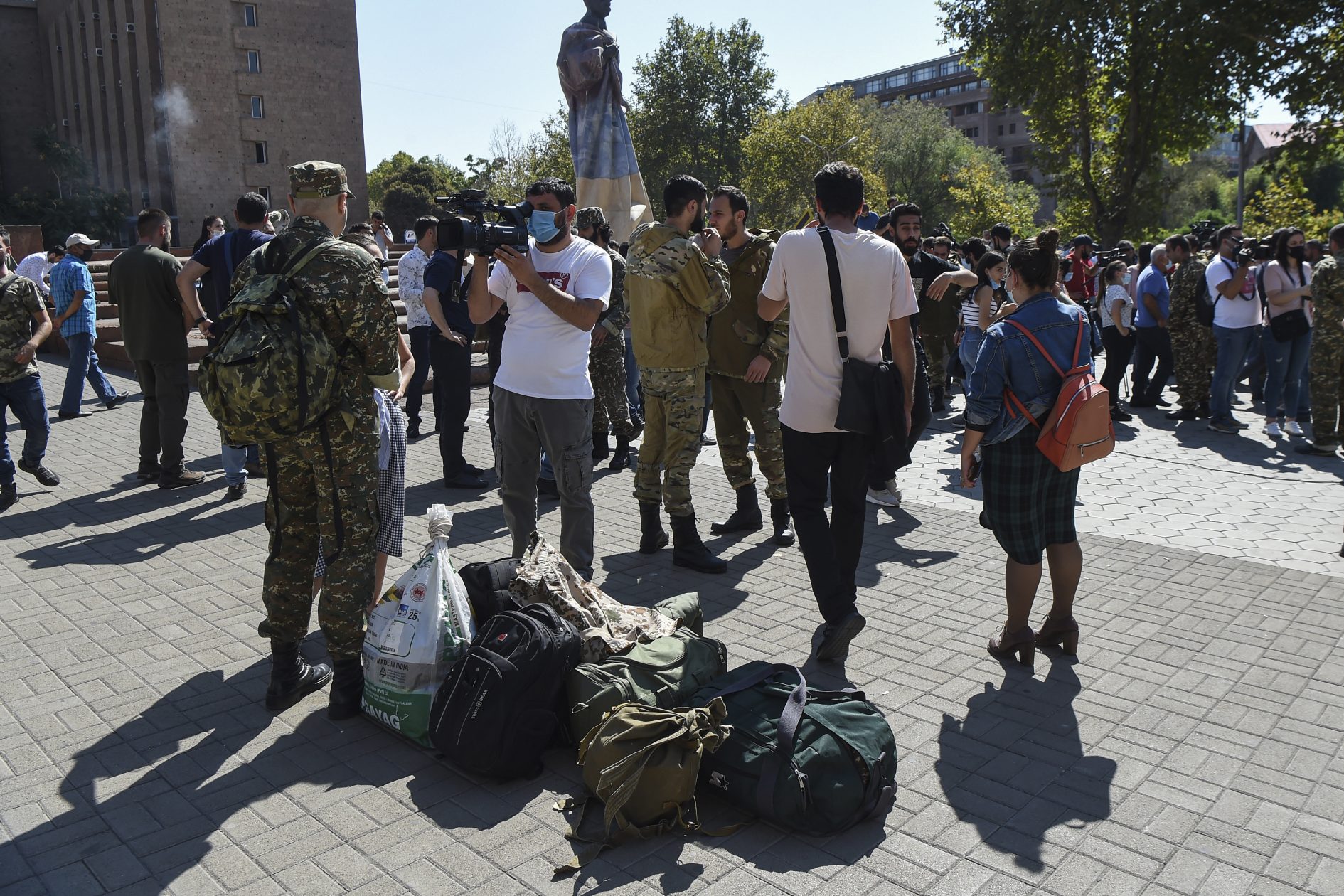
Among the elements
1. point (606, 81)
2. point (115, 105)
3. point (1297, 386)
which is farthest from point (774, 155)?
point (1297, 386)

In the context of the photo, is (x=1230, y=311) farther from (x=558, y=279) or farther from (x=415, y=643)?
(x=415, y=643)

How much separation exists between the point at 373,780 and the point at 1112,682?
318 centimetres

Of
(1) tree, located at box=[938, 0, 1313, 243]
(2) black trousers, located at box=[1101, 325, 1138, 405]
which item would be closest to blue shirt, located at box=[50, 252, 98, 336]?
(2) black trousers, located at box=[1101, 325, 1138, 405]

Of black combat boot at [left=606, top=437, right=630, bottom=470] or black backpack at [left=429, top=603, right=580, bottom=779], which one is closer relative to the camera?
black backpack at [left=429, top=603, right=580, bottom=779]

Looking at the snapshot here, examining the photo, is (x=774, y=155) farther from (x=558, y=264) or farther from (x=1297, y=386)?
(x=558, y=264)

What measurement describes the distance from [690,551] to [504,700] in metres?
2.64

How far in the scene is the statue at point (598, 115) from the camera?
49.8ft

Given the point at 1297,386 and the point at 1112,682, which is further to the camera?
the point at 1297,386

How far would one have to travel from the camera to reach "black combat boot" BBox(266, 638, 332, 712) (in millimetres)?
4219

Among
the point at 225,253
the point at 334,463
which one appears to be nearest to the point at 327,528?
the point at 334,463

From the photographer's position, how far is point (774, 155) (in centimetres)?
5741

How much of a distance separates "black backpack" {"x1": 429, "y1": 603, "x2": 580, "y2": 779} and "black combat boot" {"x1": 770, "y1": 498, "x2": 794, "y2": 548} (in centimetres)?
300

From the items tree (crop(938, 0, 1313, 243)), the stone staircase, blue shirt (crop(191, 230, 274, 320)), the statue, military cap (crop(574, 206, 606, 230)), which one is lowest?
the stone staircase

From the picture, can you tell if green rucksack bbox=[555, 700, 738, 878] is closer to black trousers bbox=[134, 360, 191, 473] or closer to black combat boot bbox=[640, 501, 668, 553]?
black combat boot bbox=[640, 501, 668, 553]
